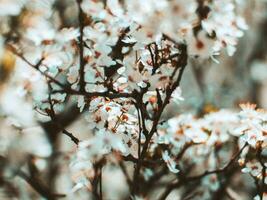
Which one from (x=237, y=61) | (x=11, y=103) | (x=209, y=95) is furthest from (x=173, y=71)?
(x=237, y=61)

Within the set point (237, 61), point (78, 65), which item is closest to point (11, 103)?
point (78, 65)

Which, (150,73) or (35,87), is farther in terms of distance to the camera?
(35,87)

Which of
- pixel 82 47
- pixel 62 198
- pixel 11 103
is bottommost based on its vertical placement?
pixel 62 198

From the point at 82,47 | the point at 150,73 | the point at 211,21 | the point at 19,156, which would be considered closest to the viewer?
the point at 211,21

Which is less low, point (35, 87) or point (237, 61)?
point (237, 61)

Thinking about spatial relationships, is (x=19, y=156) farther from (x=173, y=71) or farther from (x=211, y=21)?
(x=211, y=21)

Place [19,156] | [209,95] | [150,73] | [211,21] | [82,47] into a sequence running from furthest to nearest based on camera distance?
[209,95]
[19,156]
[150,73]
[82,47]
[211,21]

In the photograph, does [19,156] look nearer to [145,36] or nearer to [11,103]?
[11,103]
